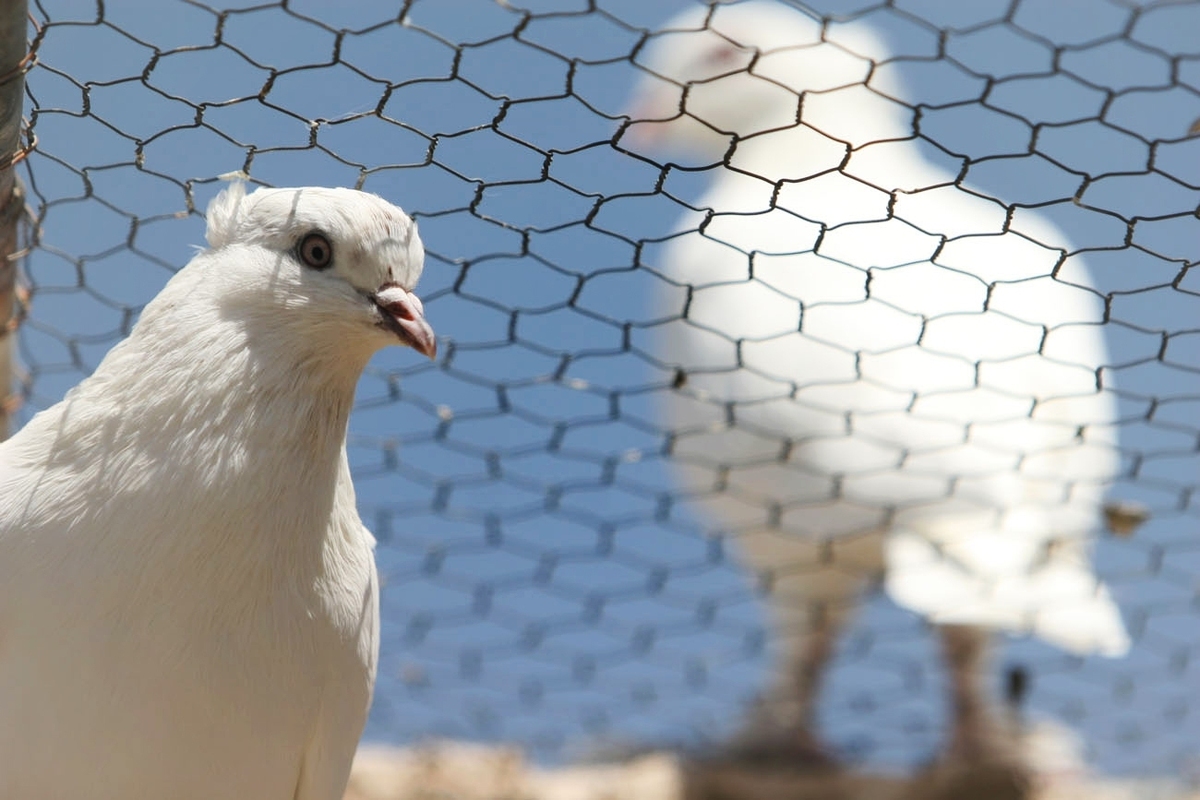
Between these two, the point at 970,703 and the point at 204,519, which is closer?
the point at 204,519

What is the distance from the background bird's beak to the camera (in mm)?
1817

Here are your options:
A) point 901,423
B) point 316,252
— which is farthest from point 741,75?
point 316,252

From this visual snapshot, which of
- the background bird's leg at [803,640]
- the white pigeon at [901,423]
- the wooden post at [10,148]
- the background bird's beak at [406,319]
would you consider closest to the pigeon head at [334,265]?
the background bird's beak at [406,319]

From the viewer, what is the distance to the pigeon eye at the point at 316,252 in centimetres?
187

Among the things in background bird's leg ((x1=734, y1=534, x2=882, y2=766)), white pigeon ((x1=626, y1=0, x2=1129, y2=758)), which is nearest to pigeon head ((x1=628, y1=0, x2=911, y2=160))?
white pigeon ((x1=626, y1=0, x2=1129, y2=758))

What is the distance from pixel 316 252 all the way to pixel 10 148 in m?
0.43

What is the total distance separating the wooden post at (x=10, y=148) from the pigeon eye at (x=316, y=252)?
1.32ft

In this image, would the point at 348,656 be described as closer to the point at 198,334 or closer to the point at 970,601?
the point at 198,334

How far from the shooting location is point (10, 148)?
1.88 metres

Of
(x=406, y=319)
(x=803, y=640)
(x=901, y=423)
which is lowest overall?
(x=803, y=640)

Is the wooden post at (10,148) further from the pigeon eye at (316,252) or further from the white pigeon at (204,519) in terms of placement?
the pigeon eye at (316,252)

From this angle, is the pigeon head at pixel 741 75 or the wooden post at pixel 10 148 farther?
the pigeon head at pixel 741 75

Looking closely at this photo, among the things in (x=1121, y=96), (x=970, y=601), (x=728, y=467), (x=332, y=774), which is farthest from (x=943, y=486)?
(x=332, y=774)

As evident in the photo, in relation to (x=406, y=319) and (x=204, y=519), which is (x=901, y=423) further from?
(x=204, y=519)
